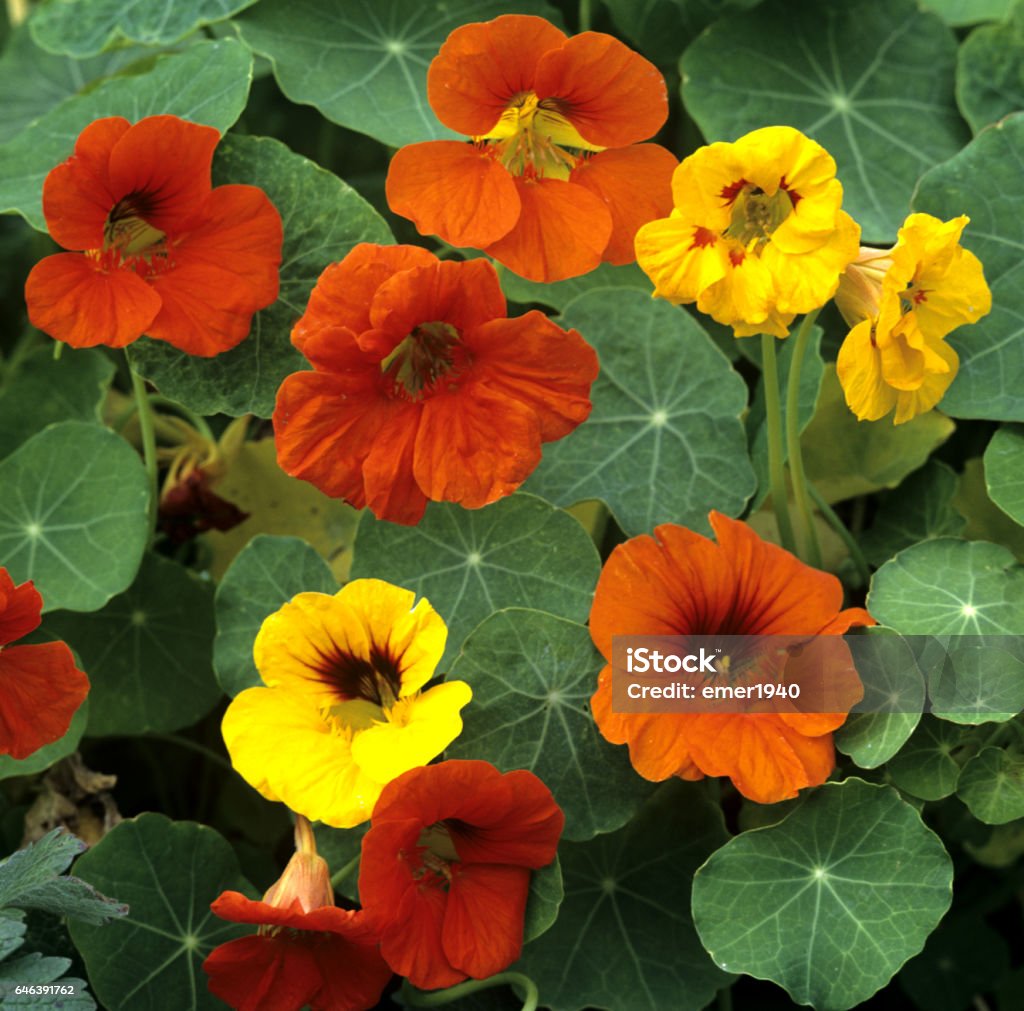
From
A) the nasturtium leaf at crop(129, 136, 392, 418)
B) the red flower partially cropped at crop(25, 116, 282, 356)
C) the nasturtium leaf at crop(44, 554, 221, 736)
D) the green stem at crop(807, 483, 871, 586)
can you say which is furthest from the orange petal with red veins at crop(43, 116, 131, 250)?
the green stem at crop(807, 483, 871, 586)

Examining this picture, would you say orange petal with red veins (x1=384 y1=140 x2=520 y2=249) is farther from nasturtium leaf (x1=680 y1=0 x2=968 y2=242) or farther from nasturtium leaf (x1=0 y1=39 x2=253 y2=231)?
nasturtium leaf (x1=680 y1=0 x2=968 y2=242)

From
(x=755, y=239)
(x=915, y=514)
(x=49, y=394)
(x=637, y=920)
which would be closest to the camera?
(x=755, y=239)

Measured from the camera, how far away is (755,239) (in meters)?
0.83

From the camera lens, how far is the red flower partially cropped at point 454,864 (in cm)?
85

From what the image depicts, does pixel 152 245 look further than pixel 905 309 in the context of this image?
Yes

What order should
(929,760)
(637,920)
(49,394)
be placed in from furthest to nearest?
(49,394)
(637,920)
(929,760)

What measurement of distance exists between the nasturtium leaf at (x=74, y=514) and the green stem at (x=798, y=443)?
55 cm

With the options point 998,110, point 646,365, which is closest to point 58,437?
point 646,365

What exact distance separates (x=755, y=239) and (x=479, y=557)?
36cm

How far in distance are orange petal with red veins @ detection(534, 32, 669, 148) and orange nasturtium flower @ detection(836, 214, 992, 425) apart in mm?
189

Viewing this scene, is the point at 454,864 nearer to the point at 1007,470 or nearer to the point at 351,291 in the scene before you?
the point at 351,291

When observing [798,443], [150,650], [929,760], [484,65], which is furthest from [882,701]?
[150,650]

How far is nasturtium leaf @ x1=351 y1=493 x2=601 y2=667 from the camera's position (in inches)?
40.5

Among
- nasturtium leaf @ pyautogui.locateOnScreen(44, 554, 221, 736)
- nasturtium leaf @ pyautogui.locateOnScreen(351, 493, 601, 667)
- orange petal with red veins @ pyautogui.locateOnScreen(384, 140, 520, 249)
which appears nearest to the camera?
orange petal with red veins @ pyautogui.locateOnScreen(384, 140, 520, 249)
